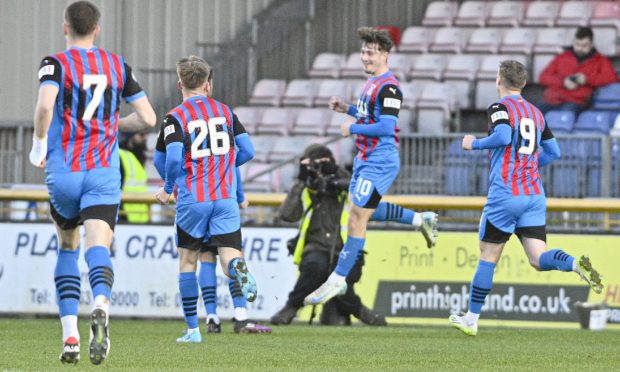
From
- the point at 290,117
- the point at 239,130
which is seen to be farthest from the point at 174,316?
the point at 290,117

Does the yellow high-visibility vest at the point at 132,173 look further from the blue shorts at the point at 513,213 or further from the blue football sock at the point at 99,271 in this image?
the blue football sock at the point at 99,271

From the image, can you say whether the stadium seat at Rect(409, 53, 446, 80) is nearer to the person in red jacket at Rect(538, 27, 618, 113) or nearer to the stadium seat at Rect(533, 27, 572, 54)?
the stadium seat at Rect(533, 27, 572, 54)

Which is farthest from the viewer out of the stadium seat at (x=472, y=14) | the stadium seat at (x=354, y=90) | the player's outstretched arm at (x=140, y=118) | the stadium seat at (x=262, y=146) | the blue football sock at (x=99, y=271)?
the stadium seat at (x=472, y=14)

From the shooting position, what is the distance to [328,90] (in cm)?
2055

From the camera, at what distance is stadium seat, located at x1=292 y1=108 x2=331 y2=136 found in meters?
20.0

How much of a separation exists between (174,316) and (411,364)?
6.51 metres

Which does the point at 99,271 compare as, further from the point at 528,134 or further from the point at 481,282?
the point at 528,134

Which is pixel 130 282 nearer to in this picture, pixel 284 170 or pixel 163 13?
pixel 284 170

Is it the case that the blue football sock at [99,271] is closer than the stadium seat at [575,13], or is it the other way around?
the blue football sock at [99,271]

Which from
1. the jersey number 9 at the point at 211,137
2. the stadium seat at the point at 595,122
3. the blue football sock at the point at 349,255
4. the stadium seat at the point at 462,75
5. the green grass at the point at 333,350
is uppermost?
the stadium seat at the point at 462,75

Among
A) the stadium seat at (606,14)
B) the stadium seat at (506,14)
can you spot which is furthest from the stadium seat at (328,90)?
the stadium seat at (606,14)

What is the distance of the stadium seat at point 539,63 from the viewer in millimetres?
19750

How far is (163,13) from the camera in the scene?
20.4m

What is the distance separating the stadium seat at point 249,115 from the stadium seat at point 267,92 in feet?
0.77
